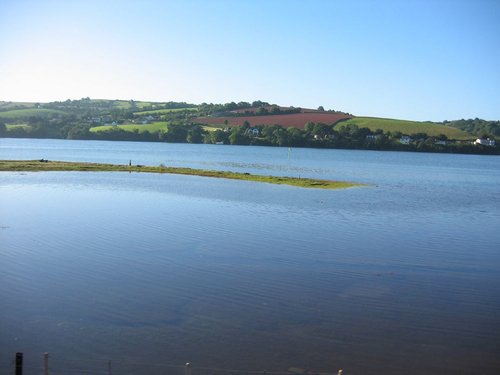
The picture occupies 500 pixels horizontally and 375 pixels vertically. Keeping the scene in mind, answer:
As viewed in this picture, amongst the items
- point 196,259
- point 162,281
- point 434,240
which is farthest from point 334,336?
point 434,240

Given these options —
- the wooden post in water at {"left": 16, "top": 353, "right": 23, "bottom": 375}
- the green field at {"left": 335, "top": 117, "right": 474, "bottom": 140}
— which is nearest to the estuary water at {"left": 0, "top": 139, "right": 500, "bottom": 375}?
the wooden post in water at {"left": 16, "top": 353, "right": 23, "bottom": 375}

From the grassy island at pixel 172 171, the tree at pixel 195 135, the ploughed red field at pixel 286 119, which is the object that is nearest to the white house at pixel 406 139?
the ploughed red field at pixel 286 119

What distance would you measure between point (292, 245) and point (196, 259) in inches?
235

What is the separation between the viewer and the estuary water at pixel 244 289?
1347 cm

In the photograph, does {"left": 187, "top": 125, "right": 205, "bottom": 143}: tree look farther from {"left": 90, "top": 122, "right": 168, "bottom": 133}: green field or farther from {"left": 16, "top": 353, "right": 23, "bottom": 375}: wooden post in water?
{"left": 16, "top": 353, "right": 23, "bottom": 375}: wooden post in water

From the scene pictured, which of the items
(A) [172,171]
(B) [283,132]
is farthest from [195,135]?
(A) [172,171]

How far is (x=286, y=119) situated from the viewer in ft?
591

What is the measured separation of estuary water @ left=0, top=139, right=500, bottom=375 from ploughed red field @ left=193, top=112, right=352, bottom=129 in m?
138

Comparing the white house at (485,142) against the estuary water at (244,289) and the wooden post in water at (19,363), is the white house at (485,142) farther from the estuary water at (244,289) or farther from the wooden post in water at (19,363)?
the wooden post in water at (19,363)

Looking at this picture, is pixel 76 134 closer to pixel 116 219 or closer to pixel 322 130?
pixel 322 130

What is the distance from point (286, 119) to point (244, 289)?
540ft

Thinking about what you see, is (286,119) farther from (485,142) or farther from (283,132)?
(485,142)

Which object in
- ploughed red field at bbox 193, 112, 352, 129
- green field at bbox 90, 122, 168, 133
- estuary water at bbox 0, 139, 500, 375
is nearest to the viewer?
estuary water at bbox 0, 139, 500, 375

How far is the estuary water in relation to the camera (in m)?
13.5
